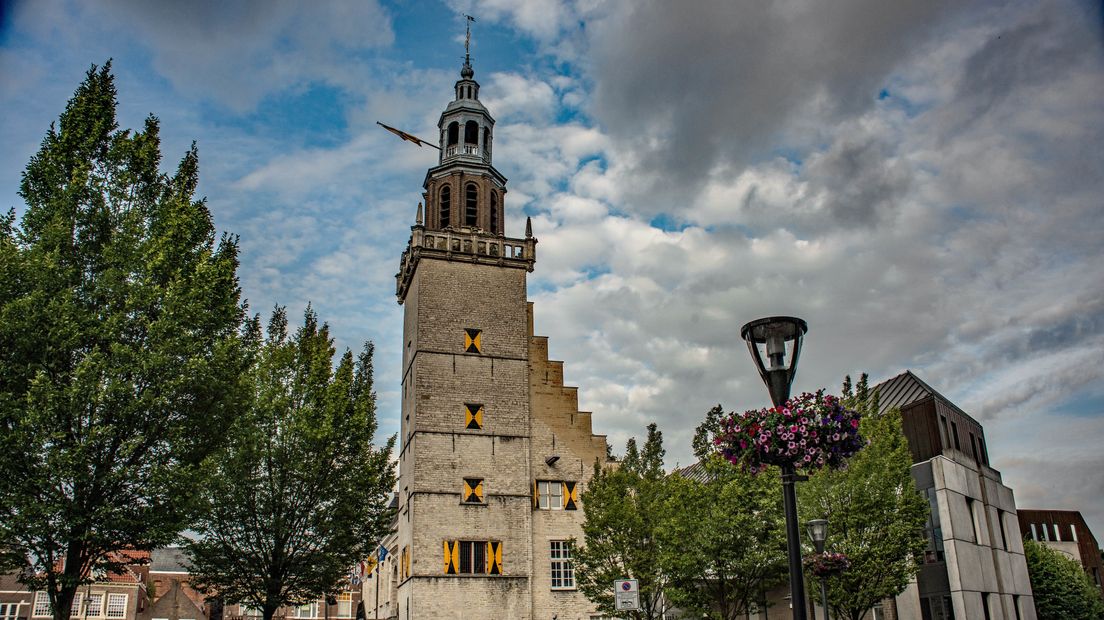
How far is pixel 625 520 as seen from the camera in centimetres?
3153

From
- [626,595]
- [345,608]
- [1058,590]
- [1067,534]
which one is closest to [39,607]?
[345,608]

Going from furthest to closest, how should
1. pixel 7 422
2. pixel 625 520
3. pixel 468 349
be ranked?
pixel 468 349
pixel 625 520
pixel 7 422

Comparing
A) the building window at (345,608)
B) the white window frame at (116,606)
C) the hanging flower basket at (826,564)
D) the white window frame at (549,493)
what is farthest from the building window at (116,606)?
the hanging flower basket at (826,564)

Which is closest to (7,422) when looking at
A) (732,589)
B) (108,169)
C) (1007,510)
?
(108,169)

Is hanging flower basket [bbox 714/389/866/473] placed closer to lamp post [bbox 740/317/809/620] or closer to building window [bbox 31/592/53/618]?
lamp post [bbox 740/317/809/620]

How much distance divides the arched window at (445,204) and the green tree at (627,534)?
16.2 meters

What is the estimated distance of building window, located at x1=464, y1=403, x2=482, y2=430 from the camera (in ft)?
124

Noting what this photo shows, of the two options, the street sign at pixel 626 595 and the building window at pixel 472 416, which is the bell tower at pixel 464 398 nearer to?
the building window at pixel 472 416

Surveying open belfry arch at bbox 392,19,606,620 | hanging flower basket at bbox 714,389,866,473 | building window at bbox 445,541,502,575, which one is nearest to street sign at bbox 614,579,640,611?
hanging flower basket at bbox 714,389,866,473

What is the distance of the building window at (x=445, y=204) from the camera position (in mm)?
42156

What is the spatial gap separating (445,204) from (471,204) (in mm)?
1329

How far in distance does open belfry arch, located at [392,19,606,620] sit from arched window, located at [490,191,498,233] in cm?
10

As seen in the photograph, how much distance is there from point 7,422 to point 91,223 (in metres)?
5.06

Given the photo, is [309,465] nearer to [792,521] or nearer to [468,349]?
[468,349]
